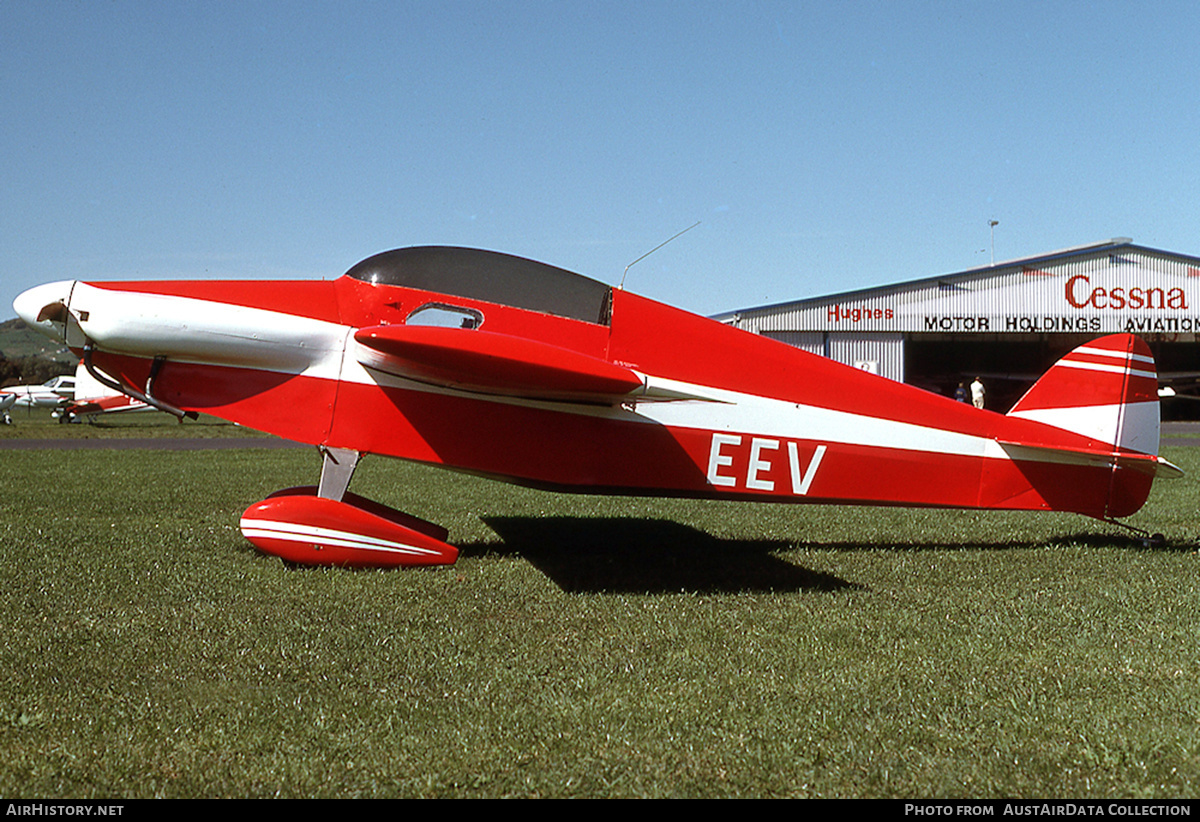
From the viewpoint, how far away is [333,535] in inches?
245

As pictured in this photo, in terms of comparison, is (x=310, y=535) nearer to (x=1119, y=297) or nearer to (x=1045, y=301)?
(x=1045, y=301)

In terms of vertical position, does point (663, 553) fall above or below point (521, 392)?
below

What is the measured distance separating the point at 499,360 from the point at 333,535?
2007 mm

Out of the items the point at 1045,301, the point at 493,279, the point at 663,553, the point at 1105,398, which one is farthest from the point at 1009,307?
the point at 493,279

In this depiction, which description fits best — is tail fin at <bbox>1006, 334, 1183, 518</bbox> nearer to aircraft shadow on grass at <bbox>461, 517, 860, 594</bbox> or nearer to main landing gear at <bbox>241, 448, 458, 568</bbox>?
aircraft shadow on grass at <bbox>461, 517, 860, 594</bbox>

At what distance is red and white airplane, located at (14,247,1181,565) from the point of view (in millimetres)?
6094

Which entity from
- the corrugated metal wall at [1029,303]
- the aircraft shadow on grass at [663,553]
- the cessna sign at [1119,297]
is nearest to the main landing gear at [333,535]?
the aircraft shadow on grass at [663,553]

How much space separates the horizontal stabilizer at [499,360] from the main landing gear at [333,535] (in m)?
1.28

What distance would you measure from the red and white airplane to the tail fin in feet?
5.13

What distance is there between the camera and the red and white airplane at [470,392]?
20.0ft

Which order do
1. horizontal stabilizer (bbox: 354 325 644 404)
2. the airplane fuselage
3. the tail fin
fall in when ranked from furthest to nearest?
the tail fin → the airplane fuselage → horizontal stabilizer (bbox: 354 325 644 404)

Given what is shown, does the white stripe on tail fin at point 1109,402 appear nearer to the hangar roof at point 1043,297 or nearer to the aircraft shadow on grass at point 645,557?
the aircraft shadow on grass at point 645,557

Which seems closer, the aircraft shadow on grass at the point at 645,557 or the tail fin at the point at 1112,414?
the aircraft shadow on grass at the point at 645,557

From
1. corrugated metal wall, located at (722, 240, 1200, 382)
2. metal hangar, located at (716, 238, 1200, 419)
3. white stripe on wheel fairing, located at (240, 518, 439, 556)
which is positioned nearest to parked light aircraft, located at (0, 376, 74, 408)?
metal hangar, located at (716, 238, 1200, 419)
